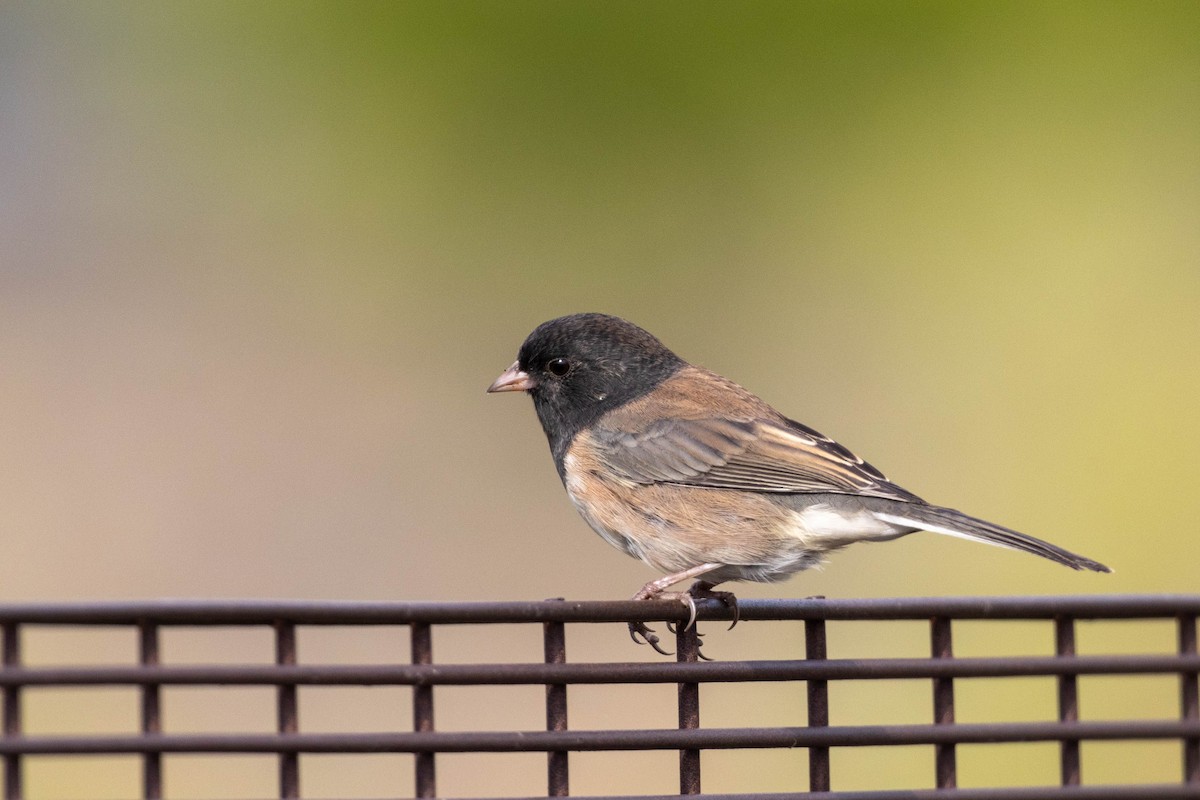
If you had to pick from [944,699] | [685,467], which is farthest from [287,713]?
[685,467]

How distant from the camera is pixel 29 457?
7.04 ft

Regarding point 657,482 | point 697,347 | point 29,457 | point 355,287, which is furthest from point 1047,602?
point 29,457

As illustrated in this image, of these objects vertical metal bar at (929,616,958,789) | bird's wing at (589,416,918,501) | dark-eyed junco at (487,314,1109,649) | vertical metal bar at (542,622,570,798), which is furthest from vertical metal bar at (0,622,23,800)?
bird's wing at (589,416,918,501)

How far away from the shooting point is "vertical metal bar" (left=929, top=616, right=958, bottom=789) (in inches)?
26.2

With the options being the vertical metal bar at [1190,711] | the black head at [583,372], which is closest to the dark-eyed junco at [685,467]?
the black head at [583,372]

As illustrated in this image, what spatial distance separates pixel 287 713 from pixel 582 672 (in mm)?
154

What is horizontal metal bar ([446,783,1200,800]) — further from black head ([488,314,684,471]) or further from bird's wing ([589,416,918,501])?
black head ([488,314,684,471])

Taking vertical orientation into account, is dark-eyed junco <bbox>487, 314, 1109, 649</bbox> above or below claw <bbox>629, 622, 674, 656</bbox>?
above

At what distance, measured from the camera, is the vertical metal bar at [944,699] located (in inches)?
26.2

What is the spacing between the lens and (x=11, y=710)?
2.01 feet

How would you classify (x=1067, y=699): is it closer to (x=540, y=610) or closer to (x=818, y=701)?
(x=818, y=701)

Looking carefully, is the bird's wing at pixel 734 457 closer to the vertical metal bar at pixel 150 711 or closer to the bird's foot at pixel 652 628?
the bird's foot at pixel 652 628

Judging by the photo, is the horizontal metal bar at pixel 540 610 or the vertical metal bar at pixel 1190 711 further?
the vertical metal bar at pixel 1190 711

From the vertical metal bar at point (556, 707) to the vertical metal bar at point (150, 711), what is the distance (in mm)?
199
